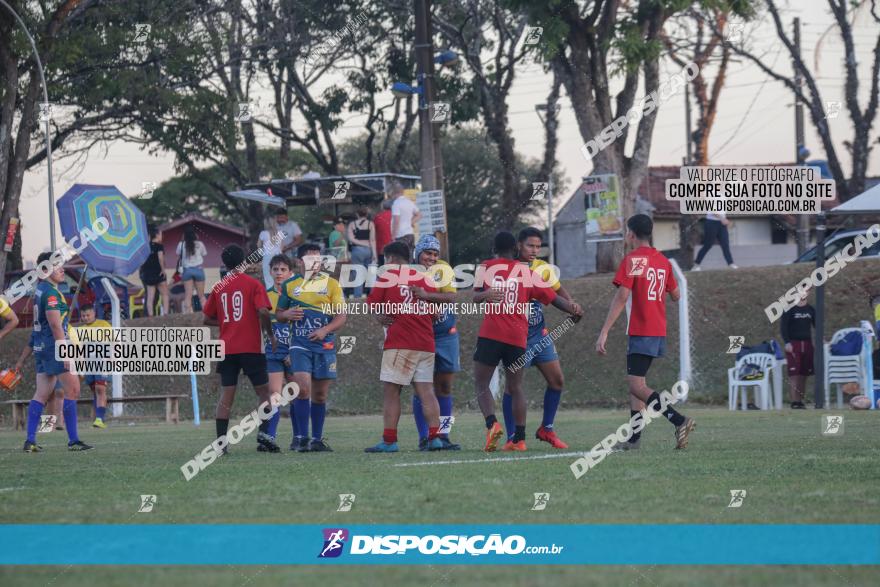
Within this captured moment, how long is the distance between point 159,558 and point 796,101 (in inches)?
1299

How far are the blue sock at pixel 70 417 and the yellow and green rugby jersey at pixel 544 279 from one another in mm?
5638

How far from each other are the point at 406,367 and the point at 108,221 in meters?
10.5

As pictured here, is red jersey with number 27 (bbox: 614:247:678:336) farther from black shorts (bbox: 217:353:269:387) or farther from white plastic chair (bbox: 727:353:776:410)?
white plastic chair (bbox: 727:353:776:410)

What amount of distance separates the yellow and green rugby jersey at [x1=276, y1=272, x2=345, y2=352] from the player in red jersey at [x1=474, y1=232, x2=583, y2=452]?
5.99 feet

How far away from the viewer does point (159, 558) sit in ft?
18.6

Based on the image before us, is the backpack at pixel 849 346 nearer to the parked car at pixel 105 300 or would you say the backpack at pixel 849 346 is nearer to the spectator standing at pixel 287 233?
the spectator standing at pixel 287 233

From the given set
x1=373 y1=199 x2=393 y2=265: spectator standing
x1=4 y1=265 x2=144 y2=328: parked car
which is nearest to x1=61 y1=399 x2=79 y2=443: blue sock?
x1=4 y1=265 x2=144 y2=328: parked car

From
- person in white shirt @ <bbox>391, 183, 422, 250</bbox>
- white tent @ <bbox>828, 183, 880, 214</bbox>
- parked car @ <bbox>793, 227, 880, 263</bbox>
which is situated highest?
person in white shirt @ <bbox>391, 183, 422, 250</bbox>

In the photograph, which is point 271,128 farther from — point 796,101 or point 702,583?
point 702,583

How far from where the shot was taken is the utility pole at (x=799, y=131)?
106 feet

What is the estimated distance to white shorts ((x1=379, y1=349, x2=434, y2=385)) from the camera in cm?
1222

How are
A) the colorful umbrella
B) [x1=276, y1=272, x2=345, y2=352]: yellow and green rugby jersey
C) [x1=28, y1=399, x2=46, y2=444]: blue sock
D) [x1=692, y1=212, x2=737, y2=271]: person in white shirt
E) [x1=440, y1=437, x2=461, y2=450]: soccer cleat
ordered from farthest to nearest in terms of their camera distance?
[x1=692, y1=212, x2=737, y2=271]: person in white shirt → the colorful umbrella → [x1=28, y1=399, x2=46, y2=444]: blue sock → [x1=276, y1=272, x2=345, y2=352]: yellow and green rugby jersey → [x1=440, y1=437, x2=461, y2=450]: soccer cleat

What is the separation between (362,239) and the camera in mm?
26656

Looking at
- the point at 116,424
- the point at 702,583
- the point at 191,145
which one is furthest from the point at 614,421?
the point at 191,145
